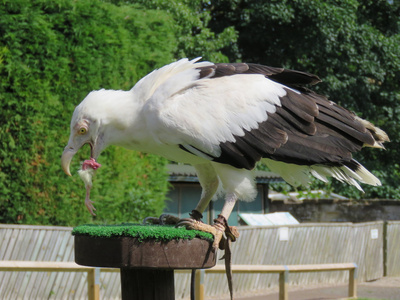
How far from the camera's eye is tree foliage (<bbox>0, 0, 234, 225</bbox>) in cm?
769

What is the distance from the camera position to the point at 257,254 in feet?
34.7

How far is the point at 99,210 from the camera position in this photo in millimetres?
8398

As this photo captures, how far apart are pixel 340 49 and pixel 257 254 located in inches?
363

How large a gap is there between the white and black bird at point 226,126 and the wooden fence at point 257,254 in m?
4.18

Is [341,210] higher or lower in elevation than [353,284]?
lower

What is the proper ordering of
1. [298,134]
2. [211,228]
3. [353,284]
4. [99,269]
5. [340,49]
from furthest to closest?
[340,49] < [353,284] < [99,269] < [298,134] < [211,228]

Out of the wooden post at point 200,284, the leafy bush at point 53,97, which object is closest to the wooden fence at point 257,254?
the leafy bush at point 53,97

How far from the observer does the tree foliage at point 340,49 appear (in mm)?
17703

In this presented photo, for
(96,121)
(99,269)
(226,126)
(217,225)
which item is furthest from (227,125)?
(99,269)

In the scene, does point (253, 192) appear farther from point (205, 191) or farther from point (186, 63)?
point (186, 63)

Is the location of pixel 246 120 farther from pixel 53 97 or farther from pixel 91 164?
pixel 53 97

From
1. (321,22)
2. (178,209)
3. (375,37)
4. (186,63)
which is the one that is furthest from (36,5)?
(375,37)

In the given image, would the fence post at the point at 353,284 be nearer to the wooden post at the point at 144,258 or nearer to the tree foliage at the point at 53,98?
the tree foliage at the point at 53,98

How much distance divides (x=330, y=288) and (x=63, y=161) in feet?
28.6
